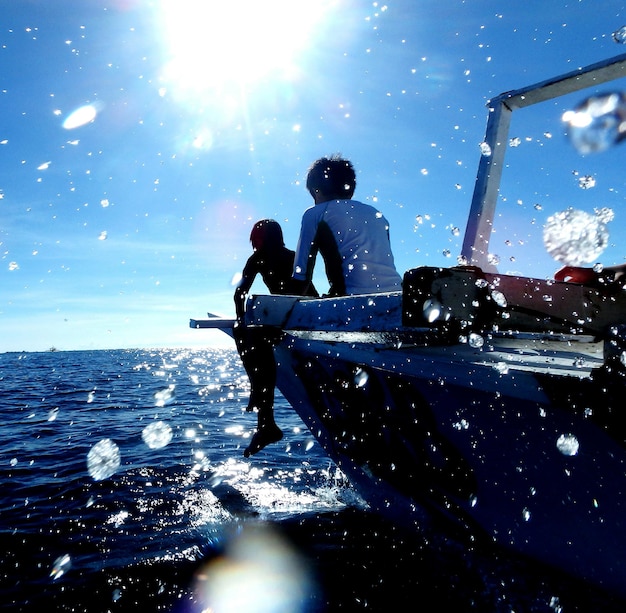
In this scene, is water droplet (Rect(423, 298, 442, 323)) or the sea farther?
the sea

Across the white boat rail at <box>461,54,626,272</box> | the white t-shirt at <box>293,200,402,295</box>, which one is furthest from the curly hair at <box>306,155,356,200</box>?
the white boat rail at <box>461,54,626,272</box>

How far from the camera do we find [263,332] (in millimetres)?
3061

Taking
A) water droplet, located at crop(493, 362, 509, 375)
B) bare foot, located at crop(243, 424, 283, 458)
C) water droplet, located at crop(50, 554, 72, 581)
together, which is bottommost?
water droplet, located at crop(50, 554, 72, 581)

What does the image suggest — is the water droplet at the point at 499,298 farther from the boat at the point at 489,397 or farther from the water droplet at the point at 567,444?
the water droplet at the point at 567,444

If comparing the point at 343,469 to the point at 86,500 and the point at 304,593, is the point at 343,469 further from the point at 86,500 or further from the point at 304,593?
the point at 86,500

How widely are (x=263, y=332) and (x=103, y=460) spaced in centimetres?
469

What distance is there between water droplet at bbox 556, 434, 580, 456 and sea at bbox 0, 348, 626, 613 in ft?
2.50

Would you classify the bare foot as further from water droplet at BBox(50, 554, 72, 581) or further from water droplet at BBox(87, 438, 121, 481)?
water droplet at BBox(87, 438, 121, 481)

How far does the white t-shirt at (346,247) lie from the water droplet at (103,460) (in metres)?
4.10

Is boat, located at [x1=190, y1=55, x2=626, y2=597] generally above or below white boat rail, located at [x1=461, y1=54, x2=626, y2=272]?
below

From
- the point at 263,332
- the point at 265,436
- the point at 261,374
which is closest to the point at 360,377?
the point at 263,332

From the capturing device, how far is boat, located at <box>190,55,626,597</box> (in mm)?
1247

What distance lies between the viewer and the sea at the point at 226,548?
2.56 metres

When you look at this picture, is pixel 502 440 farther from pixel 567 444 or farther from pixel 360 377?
pixel 360 377
